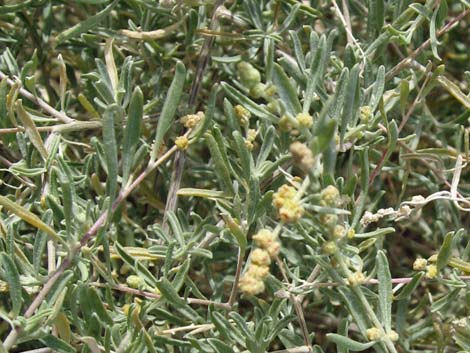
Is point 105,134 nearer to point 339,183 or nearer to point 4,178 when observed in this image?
point 339,183

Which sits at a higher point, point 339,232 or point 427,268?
point 339,232

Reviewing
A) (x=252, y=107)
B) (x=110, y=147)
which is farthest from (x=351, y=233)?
(x=110, y=147)

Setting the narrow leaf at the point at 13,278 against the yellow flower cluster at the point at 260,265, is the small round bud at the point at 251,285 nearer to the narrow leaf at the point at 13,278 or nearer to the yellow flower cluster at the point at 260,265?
the yellow flower cluster at the point at 260,265

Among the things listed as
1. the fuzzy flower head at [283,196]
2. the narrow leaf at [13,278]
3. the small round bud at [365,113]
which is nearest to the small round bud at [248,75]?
the fuzzy flower head at [283,196]

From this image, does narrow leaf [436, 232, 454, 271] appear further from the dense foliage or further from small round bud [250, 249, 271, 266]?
small round bud [250, 249, 271, 266]

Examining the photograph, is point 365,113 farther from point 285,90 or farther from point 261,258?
point 261,258

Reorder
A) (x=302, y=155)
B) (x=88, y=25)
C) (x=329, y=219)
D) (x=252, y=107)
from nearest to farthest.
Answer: (x=302, y=155), (x=329, y=219), (x=252, y=107), (x=88, y=25)

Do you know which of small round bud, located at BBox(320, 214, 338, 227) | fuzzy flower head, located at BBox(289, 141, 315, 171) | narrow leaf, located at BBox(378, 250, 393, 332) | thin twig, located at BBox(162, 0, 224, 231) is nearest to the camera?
fuzzy flower head, located at BBox(289, 141, 315, 171)

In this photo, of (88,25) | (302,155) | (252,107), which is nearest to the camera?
(302,155)

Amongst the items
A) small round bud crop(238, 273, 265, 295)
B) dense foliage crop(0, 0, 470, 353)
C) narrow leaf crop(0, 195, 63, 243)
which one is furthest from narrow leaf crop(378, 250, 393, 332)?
narrow leaf crop(0, 195, 63, 243)
